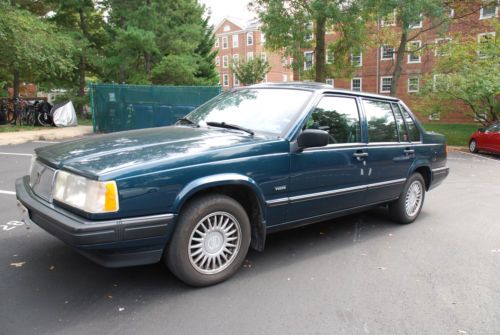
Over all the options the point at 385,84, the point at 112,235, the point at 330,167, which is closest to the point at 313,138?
the point at 330,167

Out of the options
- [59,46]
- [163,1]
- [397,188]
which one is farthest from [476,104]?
→ [59,46]

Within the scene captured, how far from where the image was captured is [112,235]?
291cm

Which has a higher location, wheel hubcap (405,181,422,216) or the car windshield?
the car windshield

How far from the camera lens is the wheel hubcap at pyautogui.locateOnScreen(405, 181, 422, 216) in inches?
222

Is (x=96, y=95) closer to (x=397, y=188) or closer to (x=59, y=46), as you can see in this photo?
(x=59, y=46)

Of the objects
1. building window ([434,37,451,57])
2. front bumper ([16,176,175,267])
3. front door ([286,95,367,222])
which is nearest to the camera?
front bumper ([16,176,175,267])

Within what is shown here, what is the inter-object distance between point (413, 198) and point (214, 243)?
3.37 metres

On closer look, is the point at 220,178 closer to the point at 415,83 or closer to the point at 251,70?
the point at 415,83

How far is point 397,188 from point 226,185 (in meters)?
2.70

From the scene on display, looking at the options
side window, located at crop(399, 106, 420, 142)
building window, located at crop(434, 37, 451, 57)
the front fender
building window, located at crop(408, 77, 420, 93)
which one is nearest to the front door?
the front fender

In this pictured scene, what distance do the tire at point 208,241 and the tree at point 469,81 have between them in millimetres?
17742

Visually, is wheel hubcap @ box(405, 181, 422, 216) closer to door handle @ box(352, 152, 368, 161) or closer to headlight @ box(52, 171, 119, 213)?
door handle @ box(352, 152, 368, 161)

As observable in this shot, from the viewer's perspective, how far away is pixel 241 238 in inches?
145

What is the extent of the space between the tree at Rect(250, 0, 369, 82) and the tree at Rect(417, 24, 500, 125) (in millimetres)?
4418
